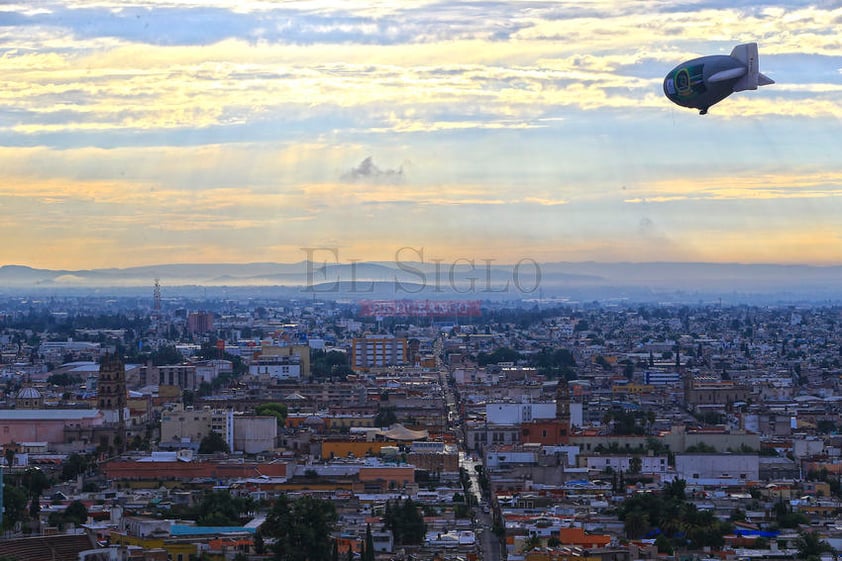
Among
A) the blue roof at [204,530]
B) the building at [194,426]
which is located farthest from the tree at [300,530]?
the building at [194,426]

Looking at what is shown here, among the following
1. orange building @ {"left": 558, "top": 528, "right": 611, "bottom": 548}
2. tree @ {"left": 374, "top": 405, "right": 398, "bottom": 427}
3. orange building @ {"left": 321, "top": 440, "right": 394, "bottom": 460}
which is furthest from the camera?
tree @ {"left": 374, "top": 405, "right": 398, "bottom": 427}

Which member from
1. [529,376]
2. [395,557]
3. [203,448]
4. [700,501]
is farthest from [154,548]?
[529,376]

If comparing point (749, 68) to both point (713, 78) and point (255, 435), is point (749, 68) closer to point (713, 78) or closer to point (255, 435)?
point (713, 78)

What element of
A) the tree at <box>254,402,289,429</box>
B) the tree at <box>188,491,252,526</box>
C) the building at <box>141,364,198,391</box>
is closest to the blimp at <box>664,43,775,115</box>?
the tree at <box>188,491,252,526</box>

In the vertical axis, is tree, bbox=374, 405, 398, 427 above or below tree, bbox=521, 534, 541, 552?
above

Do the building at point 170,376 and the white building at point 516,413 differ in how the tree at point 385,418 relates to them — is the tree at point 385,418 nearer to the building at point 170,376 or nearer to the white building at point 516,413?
the white building at point 516,413

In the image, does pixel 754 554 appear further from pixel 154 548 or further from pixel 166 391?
pixel 166 391

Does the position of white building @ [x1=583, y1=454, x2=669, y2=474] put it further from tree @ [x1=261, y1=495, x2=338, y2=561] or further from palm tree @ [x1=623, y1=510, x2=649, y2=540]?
tree @ [x1=261, y1=495, x2=338, y2=561]
